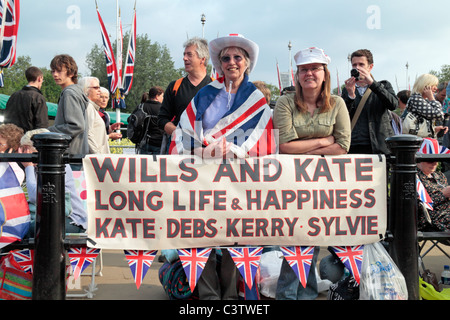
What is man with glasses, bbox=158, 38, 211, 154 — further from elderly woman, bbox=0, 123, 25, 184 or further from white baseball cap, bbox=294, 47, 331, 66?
white baseball cap, bbox=294, 47, 331, 66

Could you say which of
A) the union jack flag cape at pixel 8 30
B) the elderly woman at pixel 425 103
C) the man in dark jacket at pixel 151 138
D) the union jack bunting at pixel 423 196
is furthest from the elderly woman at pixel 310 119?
the union jack flag cape at pixel 8 30

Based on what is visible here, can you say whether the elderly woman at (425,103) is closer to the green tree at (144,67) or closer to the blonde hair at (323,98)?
the blonde hair at (323,98)

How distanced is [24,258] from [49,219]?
0.45 metres

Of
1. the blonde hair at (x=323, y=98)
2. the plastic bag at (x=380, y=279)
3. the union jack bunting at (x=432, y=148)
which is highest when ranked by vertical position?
the blonde hair at (x=323, y=98)

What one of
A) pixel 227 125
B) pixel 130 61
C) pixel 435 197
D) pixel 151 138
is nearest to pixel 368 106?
pixel 435 197

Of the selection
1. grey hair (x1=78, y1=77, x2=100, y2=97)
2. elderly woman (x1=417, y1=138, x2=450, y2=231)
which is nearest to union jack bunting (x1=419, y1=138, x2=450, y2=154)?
elderly woman (x1=417, y1=138, x2=450, y2=231)

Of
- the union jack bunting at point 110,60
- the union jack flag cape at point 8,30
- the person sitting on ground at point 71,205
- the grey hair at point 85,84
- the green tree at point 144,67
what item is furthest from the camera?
the green tree at point 144,67

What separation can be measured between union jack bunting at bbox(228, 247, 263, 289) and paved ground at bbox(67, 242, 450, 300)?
0.98 metres

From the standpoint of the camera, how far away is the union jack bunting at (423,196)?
12.8ft

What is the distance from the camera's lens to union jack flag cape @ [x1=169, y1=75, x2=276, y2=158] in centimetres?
347

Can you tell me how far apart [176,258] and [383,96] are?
253cm

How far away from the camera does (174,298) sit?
373cm

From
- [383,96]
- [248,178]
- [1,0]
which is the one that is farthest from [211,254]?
[1,0]

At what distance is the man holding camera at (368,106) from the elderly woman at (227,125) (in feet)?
4.33
